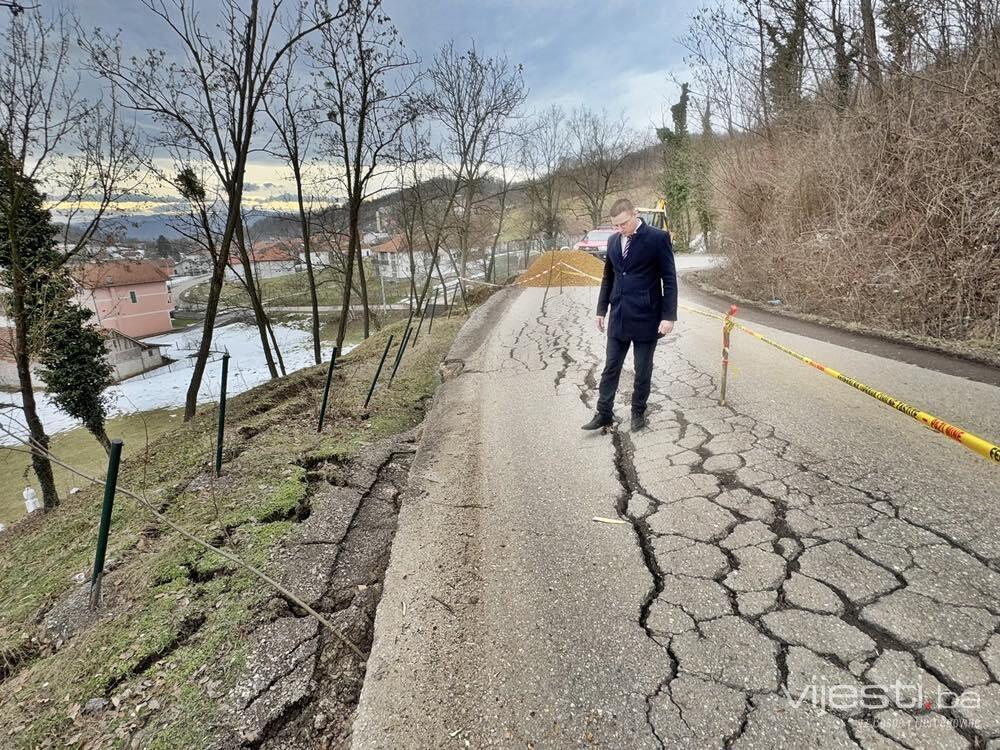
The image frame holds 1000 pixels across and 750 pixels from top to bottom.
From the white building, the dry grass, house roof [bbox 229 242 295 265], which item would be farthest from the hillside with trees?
house roof [bbox 229 242 295 265]

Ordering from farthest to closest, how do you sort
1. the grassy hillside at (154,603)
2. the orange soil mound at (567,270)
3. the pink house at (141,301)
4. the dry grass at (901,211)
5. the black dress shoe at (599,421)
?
the pink house at (141,301) → the orange soil mound at (567,270) → the dry grass at (901,211) → the black dress shoe at (599,421) → the grassy hillside at (154,603)

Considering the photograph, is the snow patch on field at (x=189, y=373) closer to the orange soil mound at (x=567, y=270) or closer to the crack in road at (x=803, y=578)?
the orange soil mound at (x=567, y=270)

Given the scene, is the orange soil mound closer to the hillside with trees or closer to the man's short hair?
the hillside with trees

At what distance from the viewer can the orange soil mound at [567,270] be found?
17.0m

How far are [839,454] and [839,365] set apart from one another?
309cm

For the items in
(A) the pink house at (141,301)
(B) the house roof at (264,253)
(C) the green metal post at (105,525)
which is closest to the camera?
(C) the green metal post at (105,525)

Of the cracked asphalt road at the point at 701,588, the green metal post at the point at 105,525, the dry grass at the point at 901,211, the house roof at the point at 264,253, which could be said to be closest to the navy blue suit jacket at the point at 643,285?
the cracked asphalt road at the point at 701,588

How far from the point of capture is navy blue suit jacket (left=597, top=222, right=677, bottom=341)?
3.84 m

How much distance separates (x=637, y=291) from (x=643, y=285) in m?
0.07

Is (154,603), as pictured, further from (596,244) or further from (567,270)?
(596,244)

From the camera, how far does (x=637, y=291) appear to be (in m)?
3.93

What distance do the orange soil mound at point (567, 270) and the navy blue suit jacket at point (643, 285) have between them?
12.1m

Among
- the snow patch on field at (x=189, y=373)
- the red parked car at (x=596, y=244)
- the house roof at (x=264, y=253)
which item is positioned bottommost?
the snow patch on field at (x=189, y=373)

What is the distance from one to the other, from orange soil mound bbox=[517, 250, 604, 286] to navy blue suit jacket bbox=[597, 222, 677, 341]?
12068 millimetres
